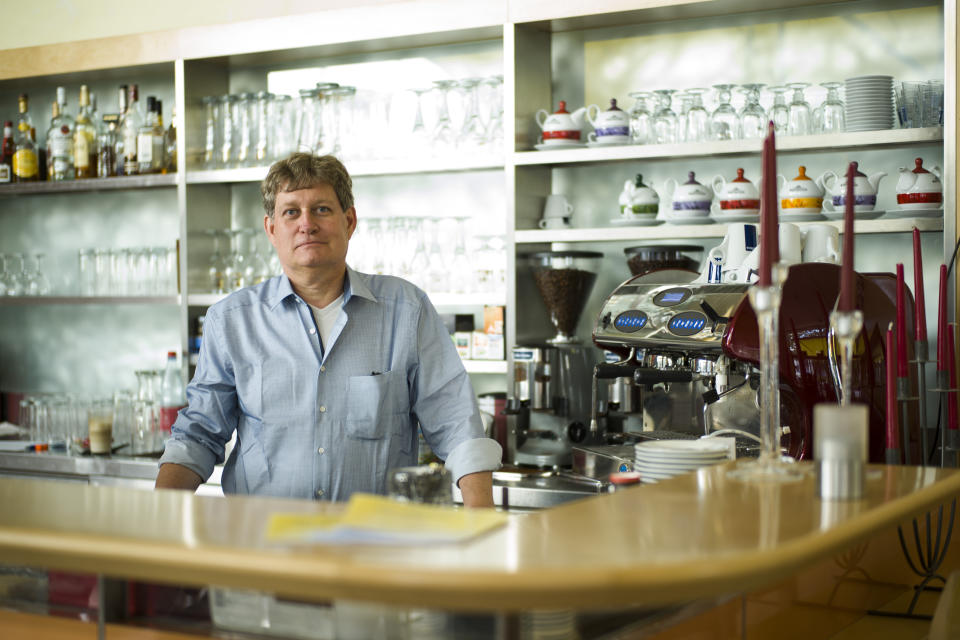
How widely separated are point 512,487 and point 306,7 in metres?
1.83

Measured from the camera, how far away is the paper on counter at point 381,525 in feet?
3.81

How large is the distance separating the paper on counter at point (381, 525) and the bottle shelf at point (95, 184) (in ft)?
9.23

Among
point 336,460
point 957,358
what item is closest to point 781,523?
point 336,460

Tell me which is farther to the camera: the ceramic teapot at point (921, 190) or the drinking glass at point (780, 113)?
the drinking glass at point (780, 113)

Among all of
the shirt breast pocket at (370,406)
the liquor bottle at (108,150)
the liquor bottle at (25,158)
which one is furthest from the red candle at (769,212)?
the liquor bottle at (25,158)

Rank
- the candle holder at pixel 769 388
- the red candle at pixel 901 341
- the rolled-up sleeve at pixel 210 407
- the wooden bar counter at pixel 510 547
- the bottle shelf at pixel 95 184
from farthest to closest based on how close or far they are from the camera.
Result: the bottle shelf at pixel 95 184, the rolled-up sleeve at pixel 210 407, the red candle at pixel 901 341, the candle holder at pixel 769 388, the wooden bar counter at pixel 510 547

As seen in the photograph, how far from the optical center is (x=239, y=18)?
3910 mm

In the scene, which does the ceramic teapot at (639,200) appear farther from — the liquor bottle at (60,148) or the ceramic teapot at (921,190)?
the liquor bottle at (60,148)

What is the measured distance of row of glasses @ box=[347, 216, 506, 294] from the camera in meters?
3.45

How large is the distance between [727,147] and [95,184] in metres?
2.30

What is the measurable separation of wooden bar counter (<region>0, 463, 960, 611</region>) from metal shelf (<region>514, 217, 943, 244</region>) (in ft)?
4.55

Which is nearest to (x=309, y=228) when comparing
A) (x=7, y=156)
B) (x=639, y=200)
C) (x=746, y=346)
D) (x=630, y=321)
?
(x=630, y=321)

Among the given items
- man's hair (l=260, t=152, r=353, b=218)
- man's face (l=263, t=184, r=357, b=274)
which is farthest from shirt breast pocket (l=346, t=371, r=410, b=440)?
man's hair (l=260, t=152, r=353, b=218)

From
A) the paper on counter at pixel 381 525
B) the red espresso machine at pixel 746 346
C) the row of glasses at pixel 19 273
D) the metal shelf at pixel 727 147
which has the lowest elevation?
the paper on counter at pixel 381 525
